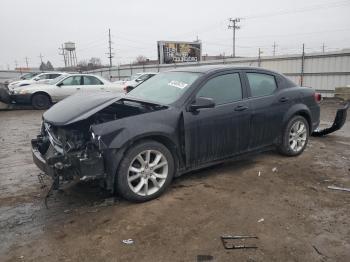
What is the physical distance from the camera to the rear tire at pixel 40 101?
48.1 feet

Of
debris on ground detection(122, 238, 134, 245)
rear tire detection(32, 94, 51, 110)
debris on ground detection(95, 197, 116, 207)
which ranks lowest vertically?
debris on ground detection(122, 238, 134, 245)

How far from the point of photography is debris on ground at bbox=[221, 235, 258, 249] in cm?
323

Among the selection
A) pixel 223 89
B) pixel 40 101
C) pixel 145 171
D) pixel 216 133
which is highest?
pixel 223 89

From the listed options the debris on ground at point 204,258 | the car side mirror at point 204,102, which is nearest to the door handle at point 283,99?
the car side mirror at point 204,102

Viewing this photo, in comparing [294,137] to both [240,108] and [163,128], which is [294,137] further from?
[163,128]

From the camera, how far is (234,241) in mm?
3326

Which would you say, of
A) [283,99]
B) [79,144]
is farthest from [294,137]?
[79,144]

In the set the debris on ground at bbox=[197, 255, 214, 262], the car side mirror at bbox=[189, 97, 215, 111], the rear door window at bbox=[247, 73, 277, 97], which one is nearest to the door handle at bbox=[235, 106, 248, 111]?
the rear door window at bbox=[247, 73, 277, 97]

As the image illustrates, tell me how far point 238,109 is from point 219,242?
89.1 inches

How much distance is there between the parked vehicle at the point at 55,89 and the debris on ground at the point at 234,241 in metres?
12.3

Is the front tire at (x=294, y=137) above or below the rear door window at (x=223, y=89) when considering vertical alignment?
below

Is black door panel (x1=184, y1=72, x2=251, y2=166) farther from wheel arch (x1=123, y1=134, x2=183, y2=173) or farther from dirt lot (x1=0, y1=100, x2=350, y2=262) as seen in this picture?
dirt lot (x1=0, y1=100, x2=350, y2=262)

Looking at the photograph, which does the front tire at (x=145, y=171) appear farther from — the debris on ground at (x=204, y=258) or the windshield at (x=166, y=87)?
the debris on ground at (x=204, y=258)

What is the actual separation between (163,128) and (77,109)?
109 cm
